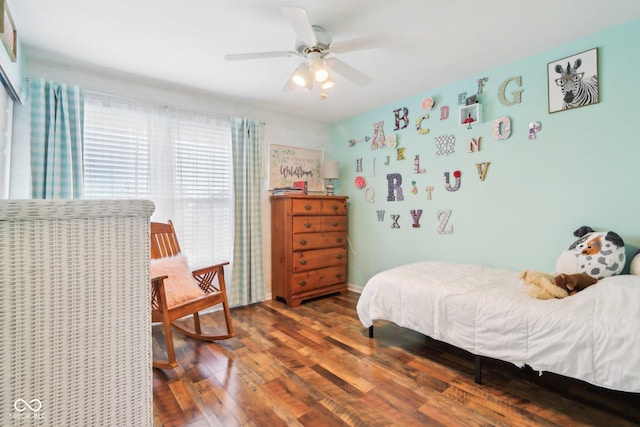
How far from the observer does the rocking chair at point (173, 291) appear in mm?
2027

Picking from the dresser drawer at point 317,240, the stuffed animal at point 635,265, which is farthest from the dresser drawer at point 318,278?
the stuffed animal at point 635,265

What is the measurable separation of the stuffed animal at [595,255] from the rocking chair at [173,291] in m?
2.49

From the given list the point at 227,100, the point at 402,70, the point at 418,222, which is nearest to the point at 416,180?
the point at 418,222

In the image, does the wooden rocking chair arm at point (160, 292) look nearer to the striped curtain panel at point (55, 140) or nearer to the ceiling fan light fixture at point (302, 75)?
the striped curtain panel at point (55, 140)

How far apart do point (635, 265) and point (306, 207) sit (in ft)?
8.64

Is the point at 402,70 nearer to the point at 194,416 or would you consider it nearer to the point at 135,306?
the point at 135,306

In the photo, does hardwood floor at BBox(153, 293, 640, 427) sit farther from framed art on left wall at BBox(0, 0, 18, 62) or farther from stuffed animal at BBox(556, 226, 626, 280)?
framed art on left wall at BBox(0, 0, 18, 62)

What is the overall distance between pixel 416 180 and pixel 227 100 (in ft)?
7.27

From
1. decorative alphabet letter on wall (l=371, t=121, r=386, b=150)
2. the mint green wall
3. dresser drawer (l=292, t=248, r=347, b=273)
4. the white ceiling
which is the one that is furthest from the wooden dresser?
the white ceiling

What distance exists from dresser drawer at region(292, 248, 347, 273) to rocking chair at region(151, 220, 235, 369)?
97 centimetres

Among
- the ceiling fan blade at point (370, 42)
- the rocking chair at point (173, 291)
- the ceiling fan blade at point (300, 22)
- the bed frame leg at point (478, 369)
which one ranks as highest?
the ceiling fan blade at point (300, 22)

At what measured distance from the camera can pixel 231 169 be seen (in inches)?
131

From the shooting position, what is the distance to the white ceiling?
1784 millimetres

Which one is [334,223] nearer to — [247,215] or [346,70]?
[247,215]
